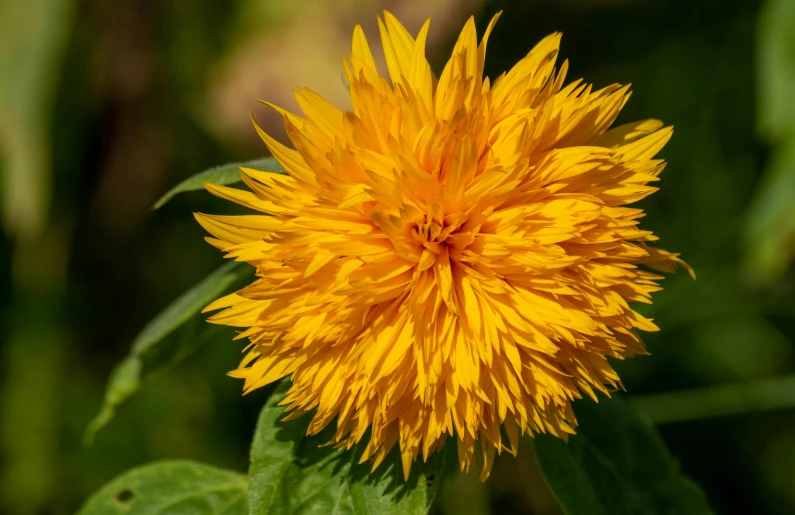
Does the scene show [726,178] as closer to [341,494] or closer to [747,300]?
[747,300]

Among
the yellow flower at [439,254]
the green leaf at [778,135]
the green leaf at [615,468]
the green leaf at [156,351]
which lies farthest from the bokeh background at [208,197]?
the yellow flower at [439,254]

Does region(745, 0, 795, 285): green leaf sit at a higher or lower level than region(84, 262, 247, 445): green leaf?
higher

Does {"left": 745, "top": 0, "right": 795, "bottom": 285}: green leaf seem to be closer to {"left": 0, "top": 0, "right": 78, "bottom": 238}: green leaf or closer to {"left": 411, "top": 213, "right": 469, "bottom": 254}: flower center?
{"left": 411, "top": 213, "right": 469, "bottom": 254}: flower center

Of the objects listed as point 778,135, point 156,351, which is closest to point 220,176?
point 156,351

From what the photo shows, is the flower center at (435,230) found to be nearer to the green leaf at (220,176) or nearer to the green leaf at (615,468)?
the green leaf at (220,176)

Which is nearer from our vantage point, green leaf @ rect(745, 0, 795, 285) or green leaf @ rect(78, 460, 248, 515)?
green leaf @ rect(78, 460, 248, 515)

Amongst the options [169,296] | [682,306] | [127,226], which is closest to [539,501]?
[682,306]

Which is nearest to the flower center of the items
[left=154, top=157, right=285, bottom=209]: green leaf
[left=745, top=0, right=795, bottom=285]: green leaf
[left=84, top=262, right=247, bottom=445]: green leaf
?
[left=154, top=157, right=285, bottom=209]: green leaf
